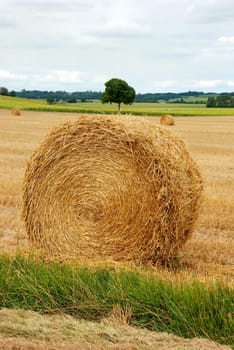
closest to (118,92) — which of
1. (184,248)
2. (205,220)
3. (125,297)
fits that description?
(205,220)

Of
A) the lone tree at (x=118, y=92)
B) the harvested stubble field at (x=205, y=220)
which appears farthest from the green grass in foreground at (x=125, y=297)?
the lone tree at (x=118, y=92)

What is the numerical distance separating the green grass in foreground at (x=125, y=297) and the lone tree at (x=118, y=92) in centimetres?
6057

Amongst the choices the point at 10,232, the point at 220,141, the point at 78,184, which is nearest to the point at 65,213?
the point at 78,184

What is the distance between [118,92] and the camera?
2596 inches

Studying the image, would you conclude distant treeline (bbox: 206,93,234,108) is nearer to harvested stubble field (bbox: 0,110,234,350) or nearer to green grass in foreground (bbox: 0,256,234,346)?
harvested stubble field (bbox: 0,110,234,350)

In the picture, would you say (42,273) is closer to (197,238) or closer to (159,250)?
(159,250)

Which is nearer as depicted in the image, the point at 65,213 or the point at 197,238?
the point at 65,213

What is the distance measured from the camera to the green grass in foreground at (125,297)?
457 centimetres

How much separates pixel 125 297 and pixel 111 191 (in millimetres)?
2352

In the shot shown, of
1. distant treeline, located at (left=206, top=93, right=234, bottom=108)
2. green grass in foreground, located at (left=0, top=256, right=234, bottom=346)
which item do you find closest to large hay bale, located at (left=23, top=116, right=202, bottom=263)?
green grass in foreground, located at (left=0, top=256, right=234, bottom=346)

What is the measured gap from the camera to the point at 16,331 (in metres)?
4.40

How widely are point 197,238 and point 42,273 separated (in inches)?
129

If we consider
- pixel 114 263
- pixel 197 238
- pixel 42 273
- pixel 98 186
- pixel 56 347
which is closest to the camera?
pixel 56 347

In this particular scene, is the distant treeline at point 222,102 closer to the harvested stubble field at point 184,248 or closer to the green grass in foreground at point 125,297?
the harvested stubble field at point 184,248
